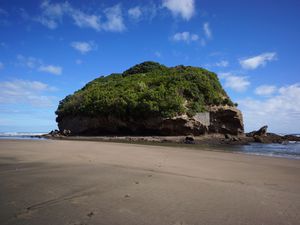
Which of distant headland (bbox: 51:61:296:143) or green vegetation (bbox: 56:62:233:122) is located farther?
green vegetation (bbox: 56:62:233:122)

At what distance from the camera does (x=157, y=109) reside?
37531 millimetres

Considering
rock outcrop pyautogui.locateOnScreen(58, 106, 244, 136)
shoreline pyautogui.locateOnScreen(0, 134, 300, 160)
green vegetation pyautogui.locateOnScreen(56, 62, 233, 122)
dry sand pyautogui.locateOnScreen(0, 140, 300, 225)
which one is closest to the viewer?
dry sand pyautogui.locateOnScreen(0, 140, 300, 225)

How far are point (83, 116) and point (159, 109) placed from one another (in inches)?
542

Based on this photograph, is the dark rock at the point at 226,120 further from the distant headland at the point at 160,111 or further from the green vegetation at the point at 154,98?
the green vegetation at the point at 154,98

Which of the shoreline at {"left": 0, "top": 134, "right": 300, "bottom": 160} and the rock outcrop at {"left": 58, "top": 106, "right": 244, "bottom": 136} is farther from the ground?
the rock outcrop at {"left": 58, "top": 106, "right": 244, "bottom": 136}

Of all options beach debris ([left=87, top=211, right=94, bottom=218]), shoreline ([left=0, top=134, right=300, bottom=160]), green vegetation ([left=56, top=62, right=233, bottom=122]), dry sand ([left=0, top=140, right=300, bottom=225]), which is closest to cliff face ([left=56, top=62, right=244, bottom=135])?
green vegetation ([left=56, top=62, right=233, bottom=122])

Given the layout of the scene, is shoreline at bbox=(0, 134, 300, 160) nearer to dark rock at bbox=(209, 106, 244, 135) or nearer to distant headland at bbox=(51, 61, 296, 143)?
dark rock at bbox=(209, 106, 244, 135)

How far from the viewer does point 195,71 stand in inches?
1977

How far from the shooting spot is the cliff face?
126 ft

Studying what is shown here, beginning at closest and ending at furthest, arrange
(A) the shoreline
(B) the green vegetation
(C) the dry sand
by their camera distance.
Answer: (C) the dry sand → (A) the shoreline → (B) the green vegetation

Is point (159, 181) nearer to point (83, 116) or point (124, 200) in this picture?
point (124, 200)

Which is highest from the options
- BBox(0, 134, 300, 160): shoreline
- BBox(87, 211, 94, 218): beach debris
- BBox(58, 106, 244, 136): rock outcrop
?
BBox(58, 106, 244, 136): rock outcrop

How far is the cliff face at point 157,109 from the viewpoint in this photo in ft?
126

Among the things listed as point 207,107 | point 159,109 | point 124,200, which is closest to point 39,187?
point 124,200
